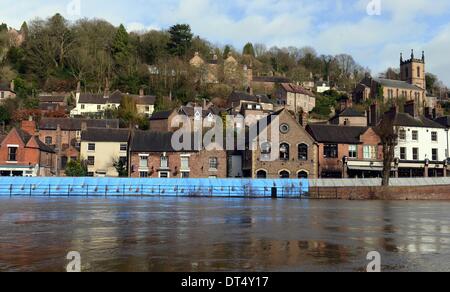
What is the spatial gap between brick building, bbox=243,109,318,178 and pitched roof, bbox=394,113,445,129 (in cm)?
1249

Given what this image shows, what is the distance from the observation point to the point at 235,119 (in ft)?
253

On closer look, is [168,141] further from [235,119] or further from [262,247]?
[262,247]

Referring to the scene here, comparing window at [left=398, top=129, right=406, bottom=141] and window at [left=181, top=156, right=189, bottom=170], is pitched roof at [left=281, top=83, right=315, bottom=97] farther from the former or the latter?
window at [left=181, top=156, right=189, bottom=170]

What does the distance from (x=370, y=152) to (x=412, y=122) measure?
7755 mm

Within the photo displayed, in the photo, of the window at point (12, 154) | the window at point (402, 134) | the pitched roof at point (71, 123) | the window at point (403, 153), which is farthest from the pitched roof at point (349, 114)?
the window at point (12, 154)

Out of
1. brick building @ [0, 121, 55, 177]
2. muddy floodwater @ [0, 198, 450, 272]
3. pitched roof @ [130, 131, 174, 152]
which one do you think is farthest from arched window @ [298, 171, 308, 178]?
brick building @ [0, 121, 55, 177]

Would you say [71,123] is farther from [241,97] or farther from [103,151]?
[241,97]

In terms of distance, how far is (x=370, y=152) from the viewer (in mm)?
55094

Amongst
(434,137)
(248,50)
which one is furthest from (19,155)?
(248,50)

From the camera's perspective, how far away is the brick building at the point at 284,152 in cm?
5141

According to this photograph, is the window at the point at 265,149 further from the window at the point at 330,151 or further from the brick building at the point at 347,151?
the window at the point at 330,151

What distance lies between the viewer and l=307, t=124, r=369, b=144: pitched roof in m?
54.0
